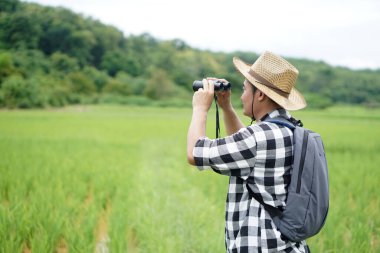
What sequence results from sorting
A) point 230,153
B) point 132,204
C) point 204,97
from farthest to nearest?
point 132,204, point 204,97, point 230,153

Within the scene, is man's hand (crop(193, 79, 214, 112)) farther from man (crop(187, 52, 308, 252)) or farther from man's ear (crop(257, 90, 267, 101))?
man's ear (crop(257, 90, 267, 101))

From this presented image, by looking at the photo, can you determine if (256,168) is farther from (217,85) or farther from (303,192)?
(217,85)

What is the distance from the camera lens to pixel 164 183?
5.24 m

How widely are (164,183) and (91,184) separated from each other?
97 cm

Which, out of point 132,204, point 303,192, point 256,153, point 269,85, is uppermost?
point 269,85

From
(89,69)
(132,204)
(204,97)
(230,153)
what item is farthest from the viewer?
(89,69)

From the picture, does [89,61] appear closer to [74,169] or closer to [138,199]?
[74,169]

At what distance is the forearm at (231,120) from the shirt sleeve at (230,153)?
0.38 meters

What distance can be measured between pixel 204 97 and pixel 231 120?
0.35 metres

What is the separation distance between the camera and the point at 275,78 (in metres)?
1.39

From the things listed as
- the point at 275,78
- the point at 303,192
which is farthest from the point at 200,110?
the point at 303,192

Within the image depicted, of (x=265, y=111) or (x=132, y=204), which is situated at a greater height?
(x=265, y=111)

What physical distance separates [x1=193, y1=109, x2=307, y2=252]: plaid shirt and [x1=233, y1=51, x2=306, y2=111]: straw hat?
0.25ft

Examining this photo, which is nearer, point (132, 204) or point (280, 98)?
point (280, 98)
